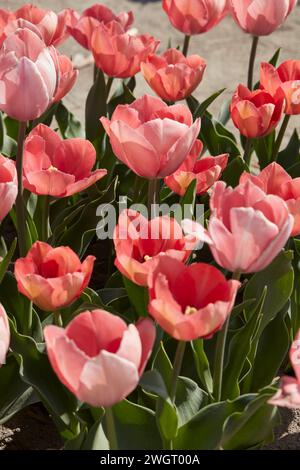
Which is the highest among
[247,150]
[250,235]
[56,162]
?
[250,235]

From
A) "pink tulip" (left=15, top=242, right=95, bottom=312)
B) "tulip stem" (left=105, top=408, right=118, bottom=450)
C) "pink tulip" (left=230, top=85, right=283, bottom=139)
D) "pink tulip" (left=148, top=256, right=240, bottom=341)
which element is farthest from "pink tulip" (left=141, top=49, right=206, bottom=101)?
"tulip stem" (left=105, top=408, right=118, bottom=450)

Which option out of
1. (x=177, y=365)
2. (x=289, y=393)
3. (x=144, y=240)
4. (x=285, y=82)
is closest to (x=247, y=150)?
(x=285, y=82)

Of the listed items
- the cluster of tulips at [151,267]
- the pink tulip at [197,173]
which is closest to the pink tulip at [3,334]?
the cluster of tulips at [151,267]

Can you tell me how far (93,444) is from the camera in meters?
1.54

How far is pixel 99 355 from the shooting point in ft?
4.18

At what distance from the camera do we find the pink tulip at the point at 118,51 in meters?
2.25

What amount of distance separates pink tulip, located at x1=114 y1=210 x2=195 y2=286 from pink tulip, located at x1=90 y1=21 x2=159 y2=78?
0.74 meters

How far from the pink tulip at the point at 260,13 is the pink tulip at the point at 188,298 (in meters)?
1.06

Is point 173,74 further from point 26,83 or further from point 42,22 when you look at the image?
point 26,83

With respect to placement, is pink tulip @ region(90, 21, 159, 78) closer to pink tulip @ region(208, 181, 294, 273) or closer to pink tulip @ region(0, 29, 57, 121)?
pink tulip @ region(0, 29, 57, 121)

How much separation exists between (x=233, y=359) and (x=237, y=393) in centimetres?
6

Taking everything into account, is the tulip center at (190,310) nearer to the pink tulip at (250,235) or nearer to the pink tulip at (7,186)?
the pink tulip at (250,235)

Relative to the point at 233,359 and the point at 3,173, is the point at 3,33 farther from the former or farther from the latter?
the point at 233,359

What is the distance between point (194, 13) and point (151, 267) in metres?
1.14
